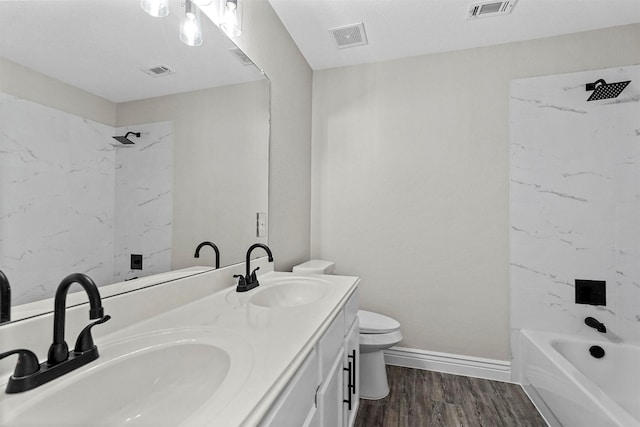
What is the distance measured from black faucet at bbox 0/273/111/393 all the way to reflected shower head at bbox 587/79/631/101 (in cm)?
277

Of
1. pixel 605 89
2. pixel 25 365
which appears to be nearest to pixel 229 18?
pixel 25 365

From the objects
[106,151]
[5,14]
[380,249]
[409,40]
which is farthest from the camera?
[380,249]

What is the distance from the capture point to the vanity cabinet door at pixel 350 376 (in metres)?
1.41

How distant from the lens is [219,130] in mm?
1382

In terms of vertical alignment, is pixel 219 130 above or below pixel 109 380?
above

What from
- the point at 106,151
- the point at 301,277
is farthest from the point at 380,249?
the point at 106,151

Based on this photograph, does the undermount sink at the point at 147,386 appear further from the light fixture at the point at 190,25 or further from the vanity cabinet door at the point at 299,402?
the light fixture at the point at 190,25

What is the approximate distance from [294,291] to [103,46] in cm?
126

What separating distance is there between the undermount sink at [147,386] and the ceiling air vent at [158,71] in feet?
2.80

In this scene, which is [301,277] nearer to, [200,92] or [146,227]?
[146,227]

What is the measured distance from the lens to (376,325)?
78.1 inches

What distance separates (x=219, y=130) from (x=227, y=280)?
71cm

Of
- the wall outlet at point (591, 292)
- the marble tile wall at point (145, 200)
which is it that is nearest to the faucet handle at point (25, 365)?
the marble tile wall at point (145, 200)

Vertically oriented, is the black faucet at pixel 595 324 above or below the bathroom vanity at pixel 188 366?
below
